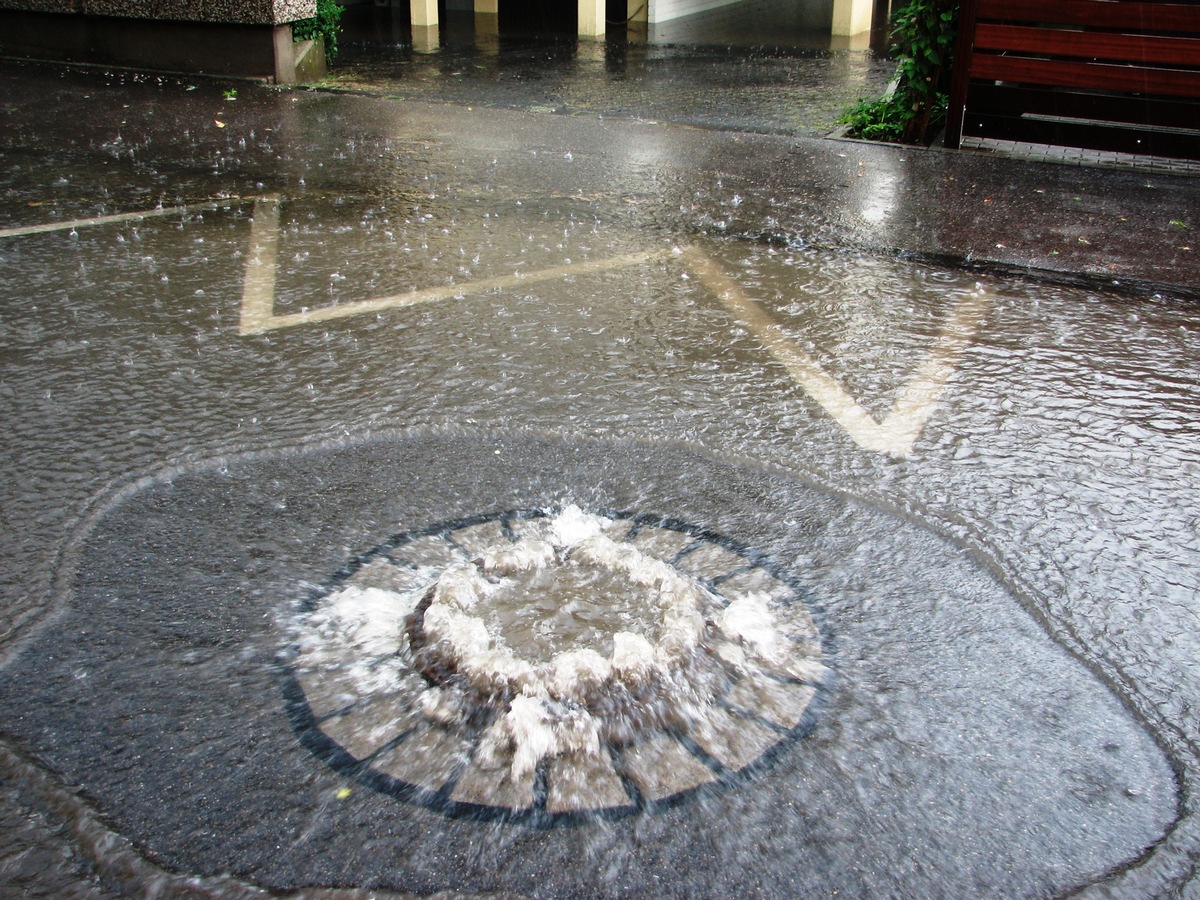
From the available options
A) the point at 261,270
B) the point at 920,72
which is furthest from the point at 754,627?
the point at 920,72

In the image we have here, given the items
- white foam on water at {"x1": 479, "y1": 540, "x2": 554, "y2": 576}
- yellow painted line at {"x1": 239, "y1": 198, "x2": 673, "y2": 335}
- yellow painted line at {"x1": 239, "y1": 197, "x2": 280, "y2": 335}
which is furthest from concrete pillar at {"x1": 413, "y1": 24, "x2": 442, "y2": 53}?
white foam on water at {"x1": 479, "y1": 540, "x2": 554, "y2": 576}

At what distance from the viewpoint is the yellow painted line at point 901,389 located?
3152mm

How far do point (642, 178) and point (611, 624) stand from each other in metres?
4.69

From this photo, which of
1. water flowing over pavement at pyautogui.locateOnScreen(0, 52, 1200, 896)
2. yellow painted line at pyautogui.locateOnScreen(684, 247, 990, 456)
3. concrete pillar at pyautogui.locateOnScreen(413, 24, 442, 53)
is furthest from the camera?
concrete pillar at pyautogui.locateOnScreen(413, 24, 442, 53)

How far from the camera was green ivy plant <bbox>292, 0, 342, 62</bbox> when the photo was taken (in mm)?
9484

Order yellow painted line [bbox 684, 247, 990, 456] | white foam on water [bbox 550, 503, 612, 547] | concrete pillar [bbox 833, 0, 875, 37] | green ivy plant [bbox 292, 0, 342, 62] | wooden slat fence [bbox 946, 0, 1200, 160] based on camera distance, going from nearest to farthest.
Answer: white foam on water [bbox 550, 503, 612, 547]
yellow painted line [bbox 684, 247, 990, 456]
wooden slat fence [bbox 946, 0, 1200, 160]
green ivy plant [bbox 292, 0, 342, 62]
concrete pillar [bbox 833, 0, 875, 37]

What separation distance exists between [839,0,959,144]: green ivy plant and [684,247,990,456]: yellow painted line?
347 centimetres

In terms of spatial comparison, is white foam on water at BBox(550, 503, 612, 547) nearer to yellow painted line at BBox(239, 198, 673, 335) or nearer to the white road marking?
the white road marking

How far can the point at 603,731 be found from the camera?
191 cm

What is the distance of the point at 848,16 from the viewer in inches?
565

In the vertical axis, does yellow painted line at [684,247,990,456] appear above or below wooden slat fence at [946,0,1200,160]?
below

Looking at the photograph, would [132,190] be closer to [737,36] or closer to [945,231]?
[945,231]

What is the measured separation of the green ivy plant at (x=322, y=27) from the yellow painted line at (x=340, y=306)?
5.22 m

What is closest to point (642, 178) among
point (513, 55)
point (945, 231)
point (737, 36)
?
→ point (945, 231)
